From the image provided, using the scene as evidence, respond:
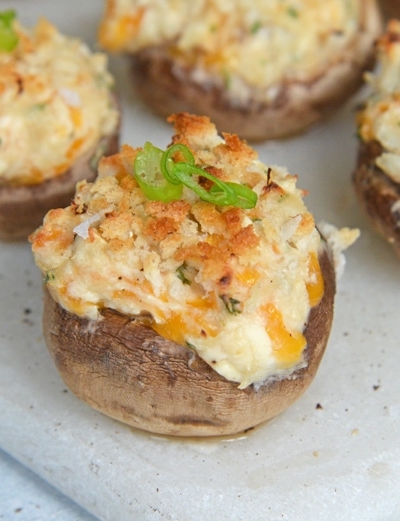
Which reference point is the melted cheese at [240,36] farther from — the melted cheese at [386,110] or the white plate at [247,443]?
the white plate at [247,443]

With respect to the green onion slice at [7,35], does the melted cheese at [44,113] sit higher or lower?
lower

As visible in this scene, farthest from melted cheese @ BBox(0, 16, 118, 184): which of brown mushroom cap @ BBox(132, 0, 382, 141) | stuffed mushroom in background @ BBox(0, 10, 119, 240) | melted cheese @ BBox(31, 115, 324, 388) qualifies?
melted cheese @ BBox(31, 115, 324, 388)

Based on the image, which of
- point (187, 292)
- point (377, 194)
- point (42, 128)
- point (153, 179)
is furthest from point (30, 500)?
point (377, 194)

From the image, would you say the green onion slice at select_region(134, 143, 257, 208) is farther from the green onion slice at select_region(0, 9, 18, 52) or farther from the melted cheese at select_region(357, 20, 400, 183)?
the green onion slice at select_region(0, 9, 18, 52)

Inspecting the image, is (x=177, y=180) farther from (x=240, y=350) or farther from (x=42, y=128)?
(x=42, y=128)

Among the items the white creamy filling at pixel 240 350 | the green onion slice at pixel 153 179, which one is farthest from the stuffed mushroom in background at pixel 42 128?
the white creamy filling at pixel 240 350

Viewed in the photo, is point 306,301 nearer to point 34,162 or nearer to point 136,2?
point 34,162
